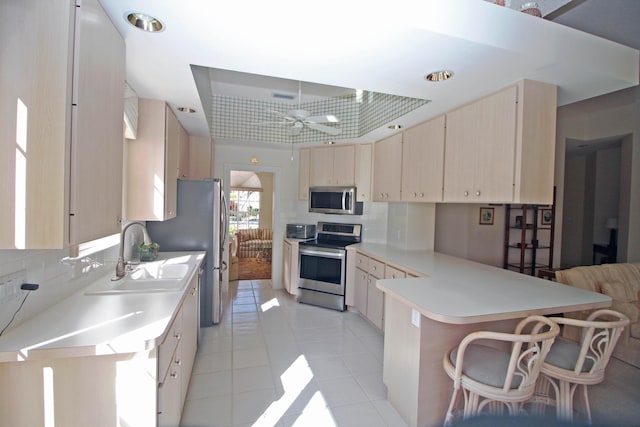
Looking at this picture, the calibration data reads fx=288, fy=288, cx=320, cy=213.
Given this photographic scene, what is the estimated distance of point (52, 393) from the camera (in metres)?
1.12

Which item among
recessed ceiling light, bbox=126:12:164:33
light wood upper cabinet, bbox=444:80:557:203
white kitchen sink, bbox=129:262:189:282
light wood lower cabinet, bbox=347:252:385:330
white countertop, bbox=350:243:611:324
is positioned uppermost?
recessed ceiling light, bbox=126:12:164:33

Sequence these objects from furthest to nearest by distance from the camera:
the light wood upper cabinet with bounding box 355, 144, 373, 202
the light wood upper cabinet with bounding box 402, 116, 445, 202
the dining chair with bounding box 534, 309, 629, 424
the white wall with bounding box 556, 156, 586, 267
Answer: the white wall with bounding box 556, 156, 586, 267 → the light wood upper cabinet with bounding box 355, 144, 373, 202 → the light wood upper cabinet with bounding box 402, 116, 445, 202 → the dining chair with bounding box 534, 309, 629, 424

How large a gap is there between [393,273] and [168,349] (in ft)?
6.81

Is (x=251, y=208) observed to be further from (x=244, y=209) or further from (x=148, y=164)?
(x=148, y=164)

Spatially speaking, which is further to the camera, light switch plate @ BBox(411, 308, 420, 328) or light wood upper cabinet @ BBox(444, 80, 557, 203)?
light wood upper cabinet @ BBox(444, 80, 557, 203)

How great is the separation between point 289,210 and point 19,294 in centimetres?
367

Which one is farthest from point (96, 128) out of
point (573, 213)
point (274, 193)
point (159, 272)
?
point (573, 213)

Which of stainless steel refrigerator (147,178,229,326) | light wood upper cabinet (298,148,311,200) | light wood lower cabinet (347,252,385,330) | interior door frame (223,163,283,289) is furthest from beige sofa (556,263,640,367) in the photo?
interior door frame (223,163,283,289)

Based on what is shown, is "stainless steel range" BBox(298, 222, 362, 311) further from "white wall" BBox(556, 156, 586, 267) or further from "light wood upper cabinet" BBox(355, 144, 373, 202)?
"white wall" BBox(556, 156, 586, 267)

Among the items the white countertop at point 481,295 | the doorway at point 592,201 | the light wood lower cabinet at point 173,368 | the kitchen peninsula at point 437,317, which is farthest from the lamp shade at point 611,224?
the light wood lower cabinet at point 173,368

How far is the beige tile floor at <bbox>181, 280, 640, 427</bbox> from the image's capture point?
75.7 inches

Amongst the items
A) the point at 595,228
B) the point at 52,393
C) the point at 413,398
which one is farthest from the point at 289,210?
the point at 595,228

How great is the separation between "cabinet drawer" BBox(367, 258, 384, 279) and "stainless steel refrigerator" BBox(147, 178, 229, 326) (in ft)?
5.76

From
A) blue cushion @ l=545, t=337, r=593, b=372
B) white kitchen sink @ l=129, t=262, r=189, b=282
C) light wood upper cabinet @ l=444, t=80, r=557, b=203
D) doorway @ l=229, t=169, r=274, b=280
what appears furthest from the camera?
doorway @ l=229, t=169, r=274, b=280
